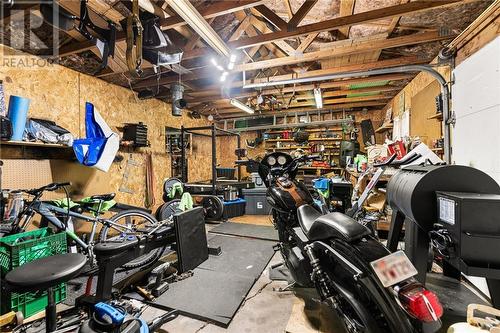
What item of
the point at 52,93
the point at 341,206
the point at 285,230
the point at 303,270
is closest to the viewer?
the point at 303,270

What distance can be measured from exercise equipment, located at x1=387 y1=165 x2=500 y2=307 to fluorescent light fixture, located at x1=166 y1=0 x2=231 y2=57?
2319 mm

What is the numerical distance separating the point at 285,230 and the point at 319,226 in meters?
0.95

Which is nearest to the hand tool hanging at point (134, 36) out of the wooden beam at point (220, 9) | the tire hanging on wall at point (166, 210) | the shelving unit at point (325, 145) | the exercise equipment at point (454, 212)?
the wooden beam at point (220, 9)

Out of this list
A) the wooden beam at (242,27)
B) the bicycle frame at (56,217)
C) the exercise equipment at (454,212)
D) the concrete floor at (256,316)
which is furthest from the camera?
the wooden beam at (242,27)

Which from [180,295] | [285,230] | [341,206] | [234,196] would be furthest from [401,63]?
[180,295]

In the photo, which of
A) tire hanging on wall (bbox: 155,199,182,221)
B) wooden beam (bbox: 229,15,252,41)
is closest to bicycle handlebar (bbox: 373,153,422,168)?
wooden beam (bbox: 229,15,252,41)

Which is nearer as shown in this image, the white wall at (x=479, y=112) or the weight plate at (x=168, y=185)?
the white wall at (x=479, y=112)

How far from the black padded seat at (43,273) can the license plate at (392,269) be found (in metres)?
1.51

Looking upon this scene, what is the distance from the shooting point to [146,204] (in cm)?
Result: 492

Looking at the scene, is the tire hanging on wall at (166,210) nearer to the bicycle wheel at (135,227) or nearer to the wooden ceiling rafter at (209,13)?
the bicycle wheel at (135,227)

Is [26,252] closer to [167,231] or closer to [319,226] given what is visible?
[167,231]

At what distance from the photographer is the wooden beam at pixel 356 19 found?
2138 mm

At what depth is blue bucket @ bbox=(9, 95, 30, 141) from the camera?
2557 millimetres

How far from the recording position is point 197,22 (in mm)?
2131
